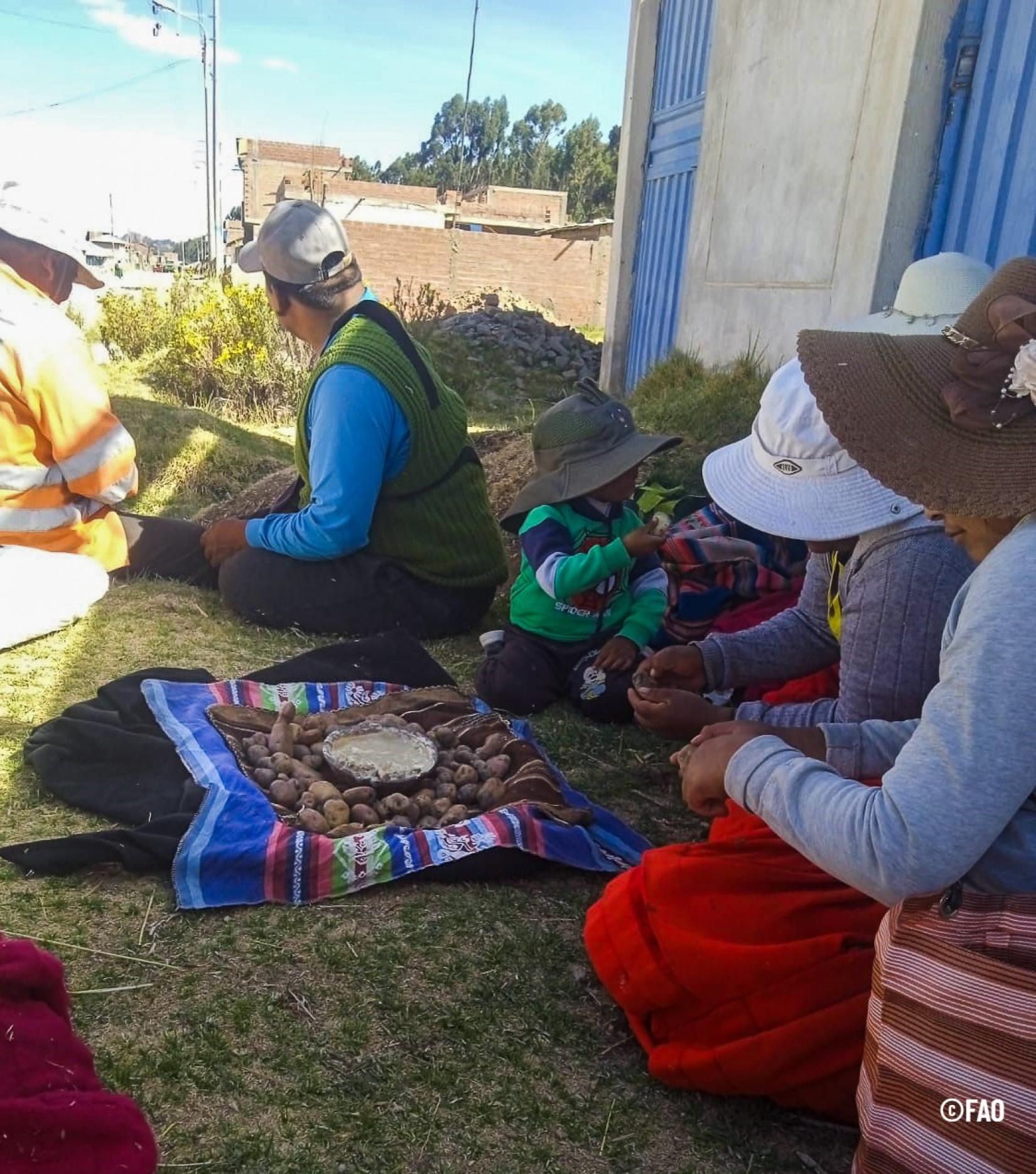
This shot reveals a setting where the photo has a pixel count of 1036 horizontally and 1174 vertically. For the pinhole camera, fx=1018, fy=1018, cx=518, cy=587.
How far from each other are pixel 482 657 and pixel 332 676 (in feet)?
2.55

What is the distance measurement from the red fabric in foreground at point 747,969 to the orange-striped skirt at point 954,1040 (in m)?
0.23

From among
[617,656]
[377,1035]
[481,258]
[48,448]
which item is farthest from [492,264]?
[377,1035]

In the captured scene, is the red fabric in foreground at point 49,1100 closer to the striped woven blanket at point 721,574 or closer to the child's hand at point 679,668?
the child's hand at point 679,668

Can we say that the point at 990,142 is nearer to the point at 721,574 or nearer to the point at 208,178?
the point at 721,574

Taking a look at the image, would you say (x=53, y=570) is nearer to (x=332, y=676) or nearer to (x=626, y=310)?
(x=332, y=676)

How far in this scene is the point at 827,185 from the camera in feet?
16.7

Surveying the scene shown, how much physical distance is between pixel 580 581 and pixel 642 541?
249 mm

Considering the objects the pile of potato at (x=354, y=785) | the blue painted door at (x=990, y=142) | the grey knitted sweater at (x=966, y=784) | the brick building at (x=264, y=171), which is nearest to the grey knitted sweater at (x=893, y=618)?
the grey knitted sweater at (x=966, y=784)

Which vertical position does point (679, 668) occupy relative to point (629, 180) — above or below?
below

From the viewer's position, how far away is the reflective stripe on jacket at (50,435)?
3762 millimetres

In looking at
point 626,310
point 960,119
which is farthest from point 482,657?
point 626,310

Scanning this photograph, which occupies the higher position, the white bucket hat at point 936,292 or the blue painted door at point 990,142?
the blue painted door at point 990,142

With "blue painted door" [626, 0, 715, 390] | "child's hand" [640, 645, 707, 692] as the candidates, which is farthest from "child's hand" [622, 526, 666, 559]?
"blue painted door" [626, 0, 715, 390]

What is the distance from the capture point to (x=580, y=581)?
10.9 ft
